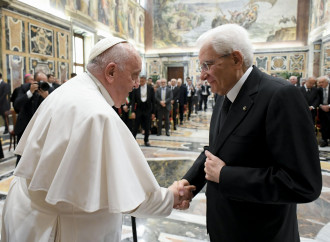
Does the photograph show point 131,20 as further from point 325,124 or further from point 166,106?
point 325,124

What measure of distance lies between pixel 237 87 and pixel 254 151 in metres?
0.35

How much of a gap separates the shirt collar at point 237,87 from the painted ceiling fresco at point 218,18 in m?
22.8

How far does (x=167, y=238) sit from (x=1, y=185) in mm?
2927

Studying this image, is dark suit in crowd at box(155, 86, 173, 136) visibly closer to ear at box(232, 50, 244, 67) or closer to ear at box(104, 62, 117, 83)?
ear at box(104, 62, 117, 83)

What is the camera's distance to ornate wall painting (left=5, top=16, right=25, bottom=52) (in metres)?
9.55

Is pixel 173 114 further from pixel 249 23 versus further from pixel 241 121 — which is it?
pixel 249 23

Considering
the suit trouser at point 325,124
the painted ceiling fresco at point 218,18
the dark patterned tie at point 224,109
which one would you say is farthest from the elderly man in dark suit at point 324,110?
the painted ceiling fresco at point 218,18

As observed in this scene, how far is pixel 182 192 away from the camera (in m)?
1.74

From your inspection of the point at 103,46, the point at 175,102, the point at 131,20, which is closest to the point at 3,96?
the point at 175,102

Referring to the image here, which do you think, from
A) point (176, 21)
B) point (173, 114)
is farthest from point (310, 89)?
point (176, 21)

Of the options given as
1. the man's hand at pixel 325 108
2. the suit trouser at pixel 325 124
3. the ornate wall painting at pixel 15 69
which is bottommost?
the suit trouser at pixel 325 124

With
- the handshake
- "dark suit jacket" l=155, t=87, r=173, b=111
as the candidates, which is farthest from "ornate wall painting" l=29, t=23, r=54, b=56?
the handshake

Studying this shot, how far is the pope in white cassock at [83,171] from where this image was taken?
1.21 meters

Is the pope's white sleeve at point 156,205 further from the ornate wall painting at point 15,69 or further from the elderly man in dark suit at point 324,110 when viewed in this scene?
the ornate wall painting at point 15,69
